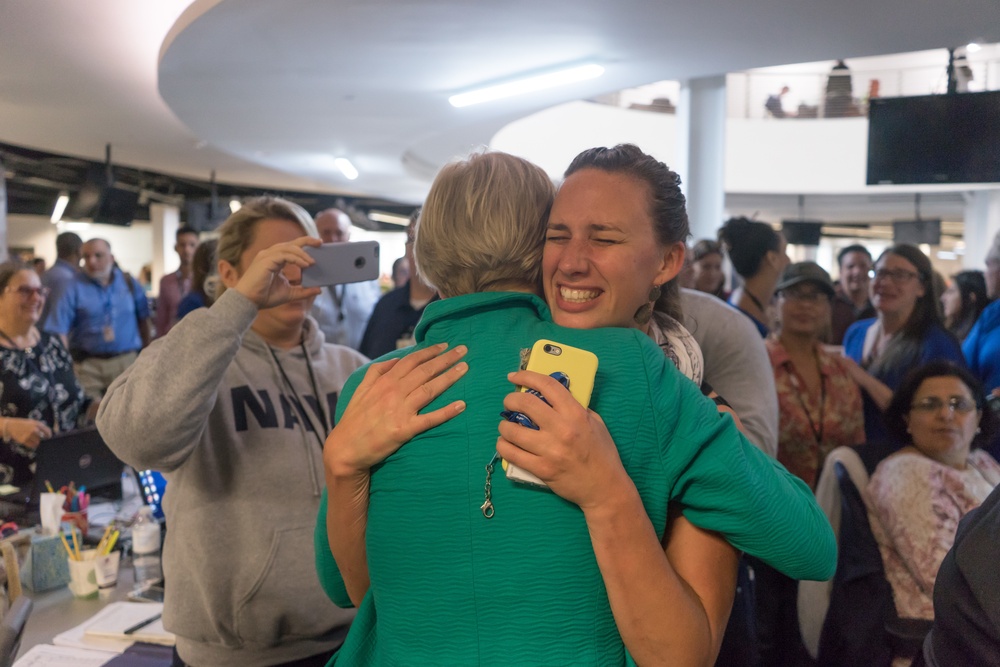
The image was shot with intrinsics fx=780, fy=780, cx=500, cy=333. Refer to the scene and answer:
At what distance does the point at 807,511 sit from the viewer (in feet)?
3.10

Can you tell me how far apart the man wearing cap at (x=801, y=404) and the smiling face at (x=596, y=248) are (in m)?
1.67

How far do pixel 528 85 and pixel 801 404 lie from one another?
13.5 ft

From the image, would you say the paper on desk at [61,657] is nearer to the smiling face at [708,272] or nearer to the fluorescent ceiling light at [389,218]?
the smiling face at [708,272]

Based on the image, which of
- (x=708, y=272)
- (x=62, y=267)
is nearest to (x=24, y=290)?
(x=62, y=267)

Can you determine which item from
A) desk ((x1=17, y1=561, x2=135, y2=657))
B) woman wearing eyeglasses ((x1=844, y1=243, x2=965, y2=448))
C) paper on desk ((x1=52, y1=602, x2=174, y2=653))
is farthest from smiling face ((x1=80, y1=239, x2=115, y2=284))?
woman wearing eyeglasses ((x1=844, y1=243, x2=965, y2=448))

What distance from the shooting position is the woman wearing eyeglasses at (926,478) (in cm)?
242

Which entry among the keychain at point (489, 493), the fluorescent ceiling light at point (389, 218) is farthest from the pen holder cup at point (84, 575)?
the fluorescent ceiling light at point (389, 218)

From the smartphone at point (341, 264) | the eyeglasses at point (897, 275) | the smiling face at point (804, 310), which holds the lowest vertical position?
the smiling face at point (804, 310)

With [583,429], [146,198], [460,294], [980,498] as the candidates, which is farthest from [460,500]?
[146,198]

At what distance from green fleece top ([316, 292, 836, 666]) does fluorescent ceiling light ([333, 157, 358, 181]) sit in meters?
9.78

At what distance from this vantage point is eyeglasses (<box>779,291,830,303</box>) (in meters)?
2.94

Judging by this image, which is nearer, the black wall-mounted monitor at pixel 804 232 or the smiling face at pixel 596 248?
the smiling face at pixel 596 248

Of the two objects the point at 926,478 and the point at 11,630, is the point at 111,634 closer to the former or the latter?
the point at 11,630

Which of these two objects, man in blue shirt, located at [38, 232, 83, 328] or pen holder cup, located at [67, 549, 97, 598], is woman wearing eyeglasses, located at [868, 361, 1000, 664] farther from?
man in blue shirt, located at [38, 232, 83, 328]
